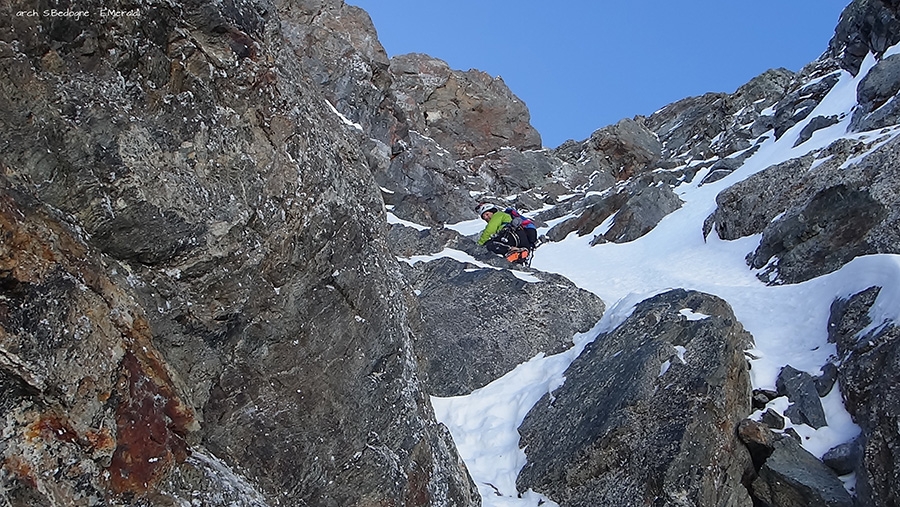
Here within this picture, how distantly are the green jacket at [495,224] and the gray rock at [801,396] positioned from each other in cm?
1206

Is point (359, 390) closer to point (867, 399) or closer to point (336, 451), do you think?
point (336, 451)

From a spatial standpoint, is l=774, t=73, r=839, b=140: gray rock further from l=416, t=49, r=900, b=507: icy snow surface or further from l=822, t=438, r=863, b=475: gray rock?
l=822, t=438, r=863, b=475: gray rock

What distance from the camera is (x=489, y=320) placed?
18.3 m

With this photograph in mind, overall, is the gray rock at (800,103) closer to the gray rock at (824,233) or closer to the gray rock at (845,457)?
the gray rock at (824,233)

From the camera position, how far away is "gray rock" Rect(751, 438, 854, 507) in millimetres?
9977

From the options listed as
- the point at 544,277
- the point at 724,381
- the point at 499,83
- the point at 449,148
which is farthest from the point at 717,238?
the point at 499,83

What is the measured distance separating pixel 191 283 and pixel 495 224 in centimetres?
1718

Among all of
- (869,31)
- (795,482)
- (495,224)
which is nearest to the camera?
(795,482)

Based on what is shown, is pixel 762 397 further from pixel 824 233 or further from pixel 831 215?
pixel 831 215

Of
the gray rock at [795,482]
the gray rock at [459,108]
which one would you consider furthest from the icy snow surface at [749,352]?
the gray rock at [459,108]

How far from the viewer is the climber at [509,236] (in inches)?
929

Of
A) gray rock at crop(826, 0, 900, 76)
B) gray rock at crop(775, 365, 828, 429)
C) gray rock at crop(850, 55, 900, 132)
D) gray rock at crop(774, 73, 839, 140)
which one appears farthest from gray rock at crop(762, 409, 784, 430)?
gray rock at crop(826, 0, 900, 76)

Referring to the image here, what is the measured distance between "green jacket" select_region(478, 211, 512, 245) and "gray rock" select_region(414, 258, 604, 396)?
2.50 meters

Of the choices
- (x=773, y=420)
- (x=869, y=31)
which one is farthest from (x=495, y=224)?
(x=869, y=31)
